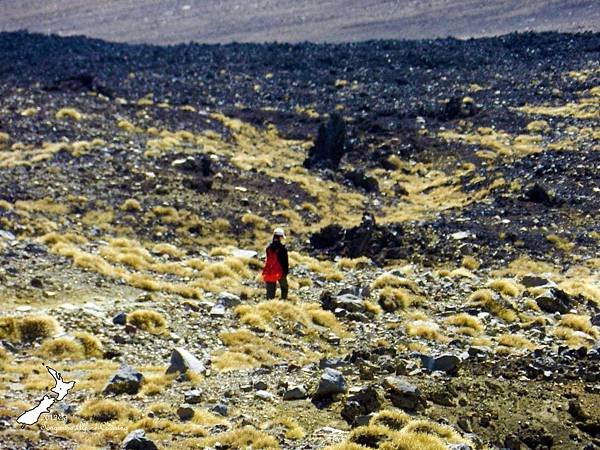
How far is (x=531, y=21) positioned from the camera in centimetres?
9619

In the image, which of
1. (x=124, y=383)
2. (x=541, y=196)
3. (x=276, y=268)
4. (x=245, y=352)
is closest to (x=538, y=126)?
(x=541, y=196)

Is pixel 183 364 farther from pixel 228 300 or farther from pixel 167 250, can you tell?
pixel 167 250

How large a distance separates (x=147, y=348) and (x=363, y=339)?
4093 millimetres

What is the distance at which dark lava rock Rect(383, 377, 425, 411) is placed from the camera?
9.95 meters

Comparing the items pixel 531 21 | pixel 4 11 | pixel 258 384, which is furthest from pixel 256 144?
pixel 4 11

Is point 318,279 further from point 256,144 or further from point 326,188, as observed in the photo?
point 256,144

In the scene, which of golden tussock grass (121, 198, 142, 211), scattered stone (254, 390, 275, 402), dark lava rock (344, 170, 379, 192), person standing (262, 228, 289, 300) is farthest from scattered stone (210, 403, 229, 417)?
dark lava rock (344, 170, 379, 192)

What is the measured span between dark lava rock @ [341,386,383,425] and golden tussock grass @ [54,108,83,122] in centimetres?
2884

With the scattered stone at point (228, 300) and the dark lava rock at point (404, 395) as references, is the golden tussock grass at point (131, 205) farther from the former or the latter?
the dark lava rock at point (404, 395)

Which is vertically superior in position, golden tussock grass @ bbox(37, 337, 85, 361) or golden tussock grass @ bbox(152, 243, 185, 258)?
golden tussock grass @ bbox(37, 337, 85, 361)

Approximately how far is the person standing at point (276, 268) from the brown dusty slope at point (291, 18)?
246ft

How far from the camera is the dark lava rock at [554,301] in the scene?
1630 cm

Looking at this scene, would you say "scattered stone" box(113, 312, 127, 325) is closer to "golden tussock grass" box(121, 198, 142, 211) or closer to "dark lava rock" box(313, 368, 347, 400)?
"dark lava rock" box(313, 368, 347, 400)

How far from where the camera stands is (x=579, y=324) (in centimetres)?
1506
